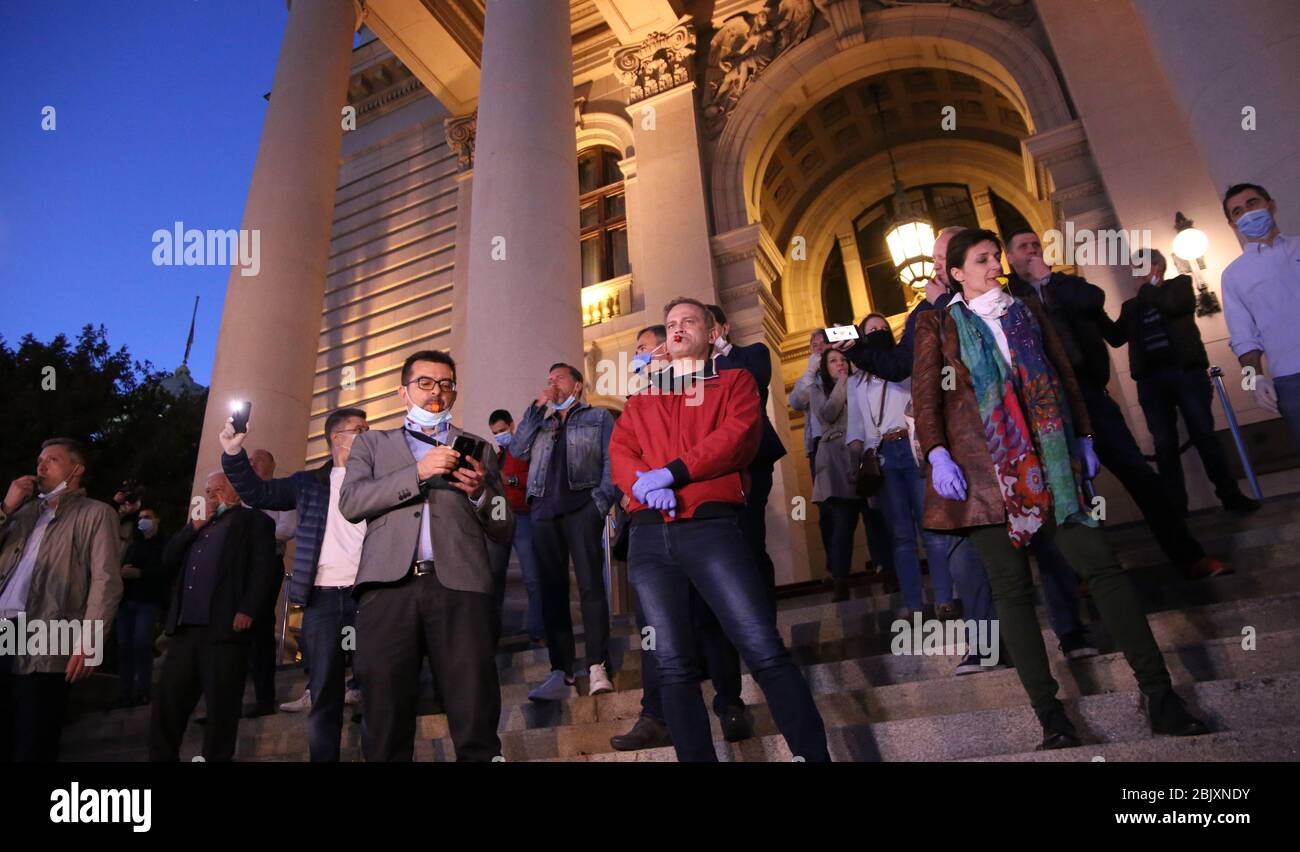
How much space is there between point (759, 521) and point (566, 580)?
1.53 m

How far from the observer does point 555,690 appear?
17.4 ft

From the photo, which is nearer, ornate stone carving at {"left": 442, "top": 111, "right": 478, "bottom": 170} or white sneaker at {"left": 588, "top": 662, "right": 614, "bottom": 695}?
white sneaker at {"left": 588, "top": 662, "right": 614, "bottom": 695}

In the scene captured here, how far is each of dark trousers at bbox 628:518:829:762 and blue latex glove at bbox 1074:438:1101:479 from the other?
150 centimetres

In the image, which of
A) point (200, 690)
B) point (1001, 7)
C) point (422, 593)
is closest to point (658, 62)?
point (1001, 7)

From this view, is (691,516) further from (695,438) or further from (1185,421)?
(1185,421)

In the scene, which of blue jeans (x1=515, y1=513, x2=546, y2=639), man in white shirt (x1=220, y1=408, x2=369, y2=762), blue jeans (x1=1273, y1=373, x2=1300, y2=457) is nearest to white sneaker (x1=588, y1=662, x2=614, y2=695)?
blue jeans (x1=515, y1=513, x2=546, y2=639)

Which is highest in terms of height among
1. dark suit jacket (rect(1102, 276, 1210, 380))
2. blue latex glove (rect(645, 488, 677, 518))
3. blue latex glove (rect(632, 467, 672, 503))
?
dark suit jacket (rect(1102, 276, 1210, 380))

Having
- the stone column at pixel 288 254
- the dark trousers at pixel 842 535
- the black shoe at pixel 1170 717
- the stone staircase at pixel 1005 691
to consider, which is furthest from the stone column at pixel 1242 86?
the stone column at pixel 288 254

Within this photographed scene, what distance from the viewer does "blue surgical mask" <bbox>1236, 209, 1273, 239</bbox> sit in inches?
191

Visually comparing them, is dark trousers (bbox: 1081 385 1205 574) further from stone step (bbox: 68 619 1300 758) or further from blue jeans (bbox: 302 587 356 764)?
blue jeans (bbox: 302 587 356 764)

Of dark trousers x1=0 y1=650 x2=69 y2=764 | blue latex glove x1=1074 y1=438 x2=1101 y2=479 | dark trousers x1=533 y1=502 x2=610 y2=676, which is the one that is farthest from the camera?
dark trousers x1=533 y1=502 x2=610 y2=676

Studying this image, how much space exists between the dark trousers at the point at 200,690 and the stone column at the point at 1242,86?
843cm

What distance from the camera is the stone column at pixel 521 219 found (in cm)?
888
